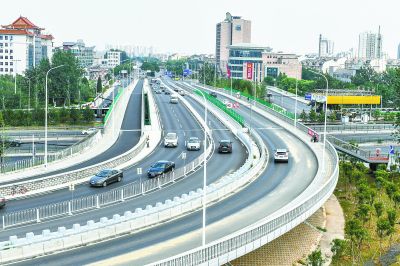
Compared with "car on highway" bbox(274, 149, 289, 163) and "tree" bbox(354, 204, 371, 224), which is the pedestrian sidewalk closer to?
"car on highway" bbox(274, 149, 289, 163)

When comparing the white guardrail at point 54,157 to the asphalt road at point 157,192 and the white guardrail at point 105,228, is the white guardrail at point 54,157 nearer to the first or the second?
the asphalt road at point 157,192

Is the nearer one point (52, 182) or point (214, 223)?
point (214, 223)

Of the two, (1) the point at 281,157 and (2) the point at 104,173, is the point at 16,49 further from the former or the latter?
(2) the point at 104,173

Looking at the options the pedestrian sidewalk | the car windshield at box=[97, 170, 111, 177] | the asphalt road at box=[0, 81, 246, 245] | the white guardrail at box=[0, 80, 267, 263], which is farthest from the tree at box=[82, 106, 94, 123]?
the white guardrail at box=[0, 80, 267, 263]

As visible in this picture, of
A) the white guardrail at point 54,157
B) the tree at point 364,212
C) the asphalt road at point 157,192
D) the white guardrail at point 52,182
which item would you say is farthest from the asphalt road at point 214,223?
the white guardrail at point 54,157

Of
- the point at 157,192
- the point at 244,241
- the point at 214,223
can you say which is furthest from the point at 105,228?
the point at 157,192

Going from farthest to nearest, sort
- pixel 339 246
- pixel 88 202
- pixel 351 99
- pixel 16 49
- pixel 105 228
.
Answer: pixel 16 49
pixel 351 99
pixel 88 202
pixel 339 246
pixel 105 228

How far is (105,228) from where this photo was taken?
24938mm

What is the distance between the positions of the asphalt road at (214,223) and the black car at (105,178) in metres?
8.64

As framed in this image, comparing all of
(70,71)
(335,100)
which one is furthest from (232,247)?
(70,71)

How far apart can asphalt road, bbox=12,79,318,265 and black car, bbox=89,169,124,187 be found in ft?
28.4

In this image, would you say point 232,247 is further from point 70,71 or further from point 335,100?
point 70,71

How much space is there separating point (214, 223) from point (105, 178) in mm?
11193

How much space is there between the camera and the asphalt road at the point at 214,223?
890 inches
